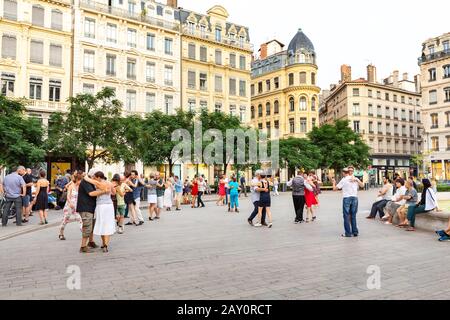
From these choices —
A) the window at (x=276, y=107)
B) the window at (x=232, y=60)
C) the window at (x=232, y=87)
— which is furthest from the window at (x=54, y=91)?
the window at (x=276, y=107)

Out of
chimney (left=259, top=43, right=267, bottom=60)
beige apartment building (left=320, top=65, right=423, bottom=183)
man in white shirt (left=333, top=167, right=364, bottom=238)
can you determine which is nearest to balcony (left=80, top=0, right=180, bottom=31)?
chimney (left=259, top=43, right=267, bottom=60)

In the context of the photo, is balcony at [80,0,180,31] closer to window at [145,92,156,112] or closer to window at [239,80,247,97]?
window at [145,92,156,112]

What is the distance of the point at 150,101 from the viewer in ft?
138

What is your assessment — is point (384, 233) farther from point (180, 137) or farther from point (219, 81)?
point (219, 81)

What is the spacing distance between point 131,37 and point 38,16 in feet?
30.1

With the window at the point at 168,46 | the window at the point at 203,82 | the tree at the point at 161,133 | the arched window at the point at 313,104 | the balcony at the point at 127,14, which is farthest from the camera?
the arched window at the point at 313,104

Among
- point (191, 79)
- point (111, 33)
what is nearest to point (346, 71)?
point (191, 79)

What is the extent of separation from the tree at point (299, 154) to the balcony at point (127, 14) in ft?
62.6

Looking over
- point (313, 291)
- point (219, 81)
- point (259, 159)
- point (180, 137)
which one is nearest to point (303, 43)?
point (219, 81)

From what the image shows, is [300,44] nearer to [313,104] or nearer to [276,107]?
[313,104]

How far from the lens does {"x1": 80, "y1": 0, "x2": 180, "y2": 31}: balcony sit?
1521 inches

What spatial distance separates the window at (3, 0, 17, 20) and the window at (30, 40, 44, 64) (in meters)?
2.61

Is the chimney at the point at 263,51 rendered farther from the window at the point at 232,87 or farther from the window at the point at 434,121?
the window at the point at 434,121

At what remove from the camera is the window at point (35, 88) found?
3516 centimetres
